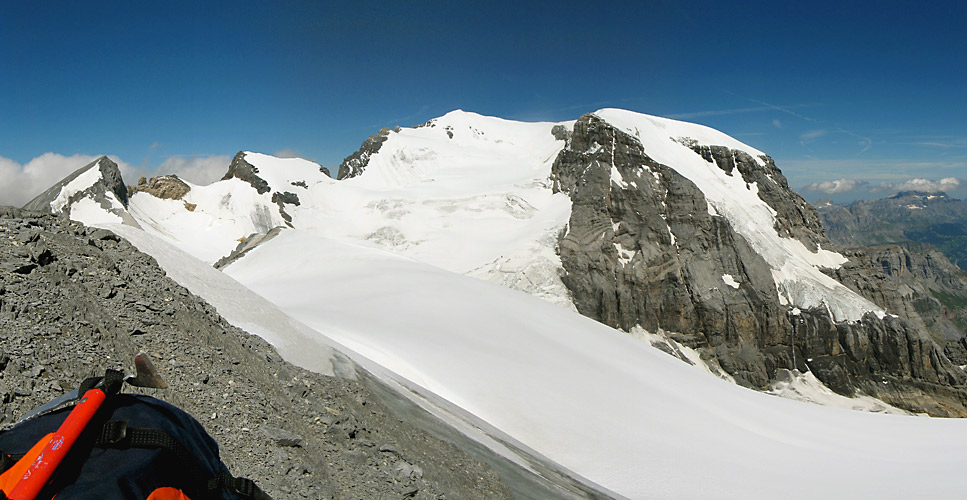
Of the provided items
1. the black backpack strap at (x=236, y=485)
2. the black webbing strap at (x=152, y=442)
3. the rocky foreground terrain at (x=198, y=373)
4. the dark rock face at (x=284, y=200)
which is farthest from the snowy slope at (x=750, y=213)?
the black webbing strap at (x=152, y=442)

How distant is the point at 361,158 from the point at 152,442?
7428cm

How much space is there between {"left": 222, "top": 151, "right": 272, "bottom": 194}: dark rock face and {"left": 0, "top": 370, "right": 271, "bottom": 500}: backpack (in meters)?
62.3

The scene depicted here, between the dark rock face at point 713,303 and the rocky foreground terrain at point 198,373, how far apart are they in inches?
1579

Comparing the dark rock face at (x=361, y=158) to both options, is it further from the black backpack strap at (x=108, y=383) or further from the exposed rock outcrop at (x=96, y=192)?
the black backpack strap at (x=108, y=383)

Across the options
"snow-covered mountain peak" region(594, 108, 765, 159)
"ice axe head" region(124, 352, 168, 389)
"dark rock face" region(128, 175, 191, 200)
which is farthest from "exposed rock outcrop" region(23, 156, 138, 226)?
"ice axe head" region(124, 352, 168, 389)

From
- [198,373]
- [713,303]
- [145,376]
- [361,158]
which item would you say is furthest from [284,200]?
[145,376]

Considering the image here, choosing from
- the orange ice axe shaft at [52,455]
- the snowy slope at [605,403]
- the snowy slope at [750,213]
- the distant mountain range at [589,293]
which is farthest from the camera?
the snowy slope at [750,213]

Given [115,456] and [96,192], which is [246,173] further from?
[115,456]

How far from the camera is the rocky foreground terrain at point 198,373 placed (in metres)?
4.18

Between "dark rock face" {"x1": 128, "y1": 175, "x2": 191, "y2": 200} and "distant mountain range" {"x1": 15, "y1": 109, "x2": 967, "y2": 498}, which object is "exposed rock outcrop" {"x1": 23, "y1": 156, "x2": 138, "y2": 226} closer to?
"distant mountain range" {"x1": 15, "y1": 109, "x2": 967, "y2": 498}

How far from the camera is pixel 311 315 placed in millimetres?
13695

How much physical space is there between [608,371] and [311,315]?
817cm

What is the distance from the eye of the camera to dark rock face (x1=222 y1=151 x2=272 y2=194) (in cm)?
5988

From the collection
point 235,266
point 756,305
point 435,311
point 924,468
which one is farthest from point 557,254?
point 924,468
